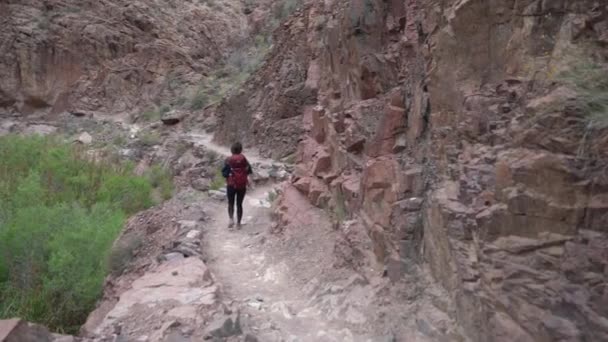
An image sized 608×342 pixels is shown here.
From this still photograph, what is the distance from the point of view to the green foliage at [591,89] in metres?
3.23

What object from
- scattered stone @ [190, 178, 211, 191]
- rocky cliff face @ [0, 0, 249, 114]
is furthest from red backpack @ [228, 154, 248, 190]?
rocky cliff face @ [0, 0, 249, 114]

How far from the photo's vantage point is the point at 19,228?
7141 mm

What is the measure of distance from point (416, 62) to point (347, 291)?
2.65 m

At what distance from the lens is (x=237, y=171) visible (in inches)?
327

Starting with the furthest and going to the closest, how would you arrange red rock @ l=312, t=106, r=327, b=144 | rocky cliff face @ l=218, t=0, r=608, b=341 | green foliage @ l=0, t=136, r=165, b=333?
1. red rock @ l=312, t=106, r=327, b=144
2. green foliage @ l=0, t=136, r=165, b=333
3. rocky cliff face @ l=218, t=0, r=608, b=341

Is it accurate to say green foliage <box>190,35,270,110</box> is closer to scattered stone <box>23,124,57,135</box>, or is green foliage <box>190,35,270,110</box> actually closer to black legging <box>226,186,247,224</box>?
scattered stone <box>23,124,57,135</box>

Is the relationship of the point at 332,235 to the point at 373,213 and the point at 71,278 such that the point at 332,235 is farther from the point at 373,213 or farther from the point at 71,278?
the point at 71,278

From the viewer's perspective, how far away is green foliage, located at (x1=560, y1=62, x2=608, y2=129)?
323 centimetres

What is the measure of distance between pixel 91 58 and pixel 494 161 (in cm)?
2872

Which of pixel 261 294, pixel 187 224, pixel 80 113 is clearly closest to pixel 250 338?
pixel 261 294

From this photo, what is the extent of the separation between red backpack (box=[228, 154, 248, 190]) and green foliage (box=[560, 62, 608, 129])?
555 cm

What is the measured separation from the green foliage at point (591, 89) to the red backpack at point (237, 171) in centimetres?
555

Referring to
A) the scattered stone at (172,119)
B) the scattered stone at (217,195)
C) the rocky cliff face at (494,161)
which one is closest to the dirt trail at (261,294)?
the rocky cliff face at (494,161)

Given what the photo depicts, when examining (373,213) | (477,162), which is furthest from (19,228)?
(477,162)
